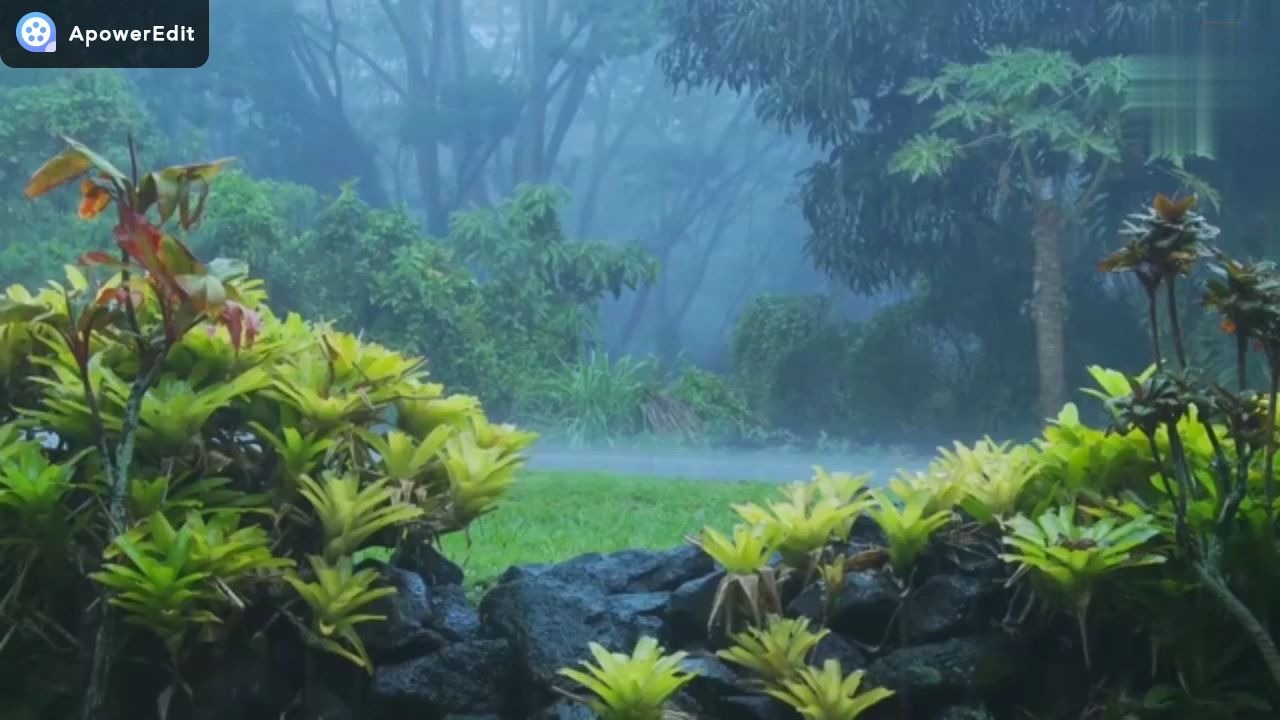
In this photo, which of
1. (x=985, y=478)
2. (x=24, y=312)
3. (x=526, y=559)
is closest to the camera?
(x=24, y=312)

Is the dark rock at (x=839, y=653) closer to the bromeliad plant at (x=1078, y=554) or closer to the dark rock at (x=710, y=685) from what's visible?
the dark rock at (x=710, y=685)

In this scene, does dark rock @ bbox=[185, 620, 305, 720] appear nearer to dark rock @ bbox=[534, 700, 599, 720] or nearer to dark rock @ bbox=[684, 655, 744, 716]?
dark rock @ bbox=[534, 700, 599, 720]

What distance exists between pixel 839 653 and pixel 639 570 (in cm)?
62

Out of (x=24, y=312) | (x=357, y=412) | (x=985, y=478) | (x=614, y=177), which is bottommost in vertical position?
(x=985, y=478)

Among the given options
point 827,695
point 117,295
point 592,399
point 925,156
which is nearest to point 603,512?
point 592,399

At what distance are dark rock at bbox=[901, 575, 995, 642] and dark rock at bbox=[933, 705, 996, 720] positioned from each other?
17 cm

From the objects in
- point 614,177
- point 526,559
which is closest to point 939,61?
point 614,177

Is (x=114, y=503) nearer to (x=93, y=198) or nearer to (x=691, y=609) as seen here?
(x=93, y=198)

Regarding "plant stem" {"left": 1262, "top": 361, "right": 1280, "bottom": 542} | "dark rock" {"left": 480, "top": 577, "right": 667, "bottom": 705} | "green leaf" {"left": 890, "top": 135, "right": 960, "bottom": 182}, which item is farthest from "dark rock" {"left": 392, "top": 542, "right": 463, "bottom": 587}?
"green leaf" {"left": 890, "top": 135, "right": 960, "bottom": 182}

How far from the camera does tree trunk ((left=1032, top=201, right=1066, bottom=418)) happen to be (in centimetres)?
401

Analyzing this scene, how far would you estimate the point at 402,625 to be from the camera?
287 cm

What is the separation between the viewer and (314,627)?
9.10 feet

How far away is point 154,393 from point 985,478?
205 cm

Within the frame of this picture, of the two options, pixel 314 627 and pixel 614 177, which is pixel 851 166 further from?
pixel 314 627
